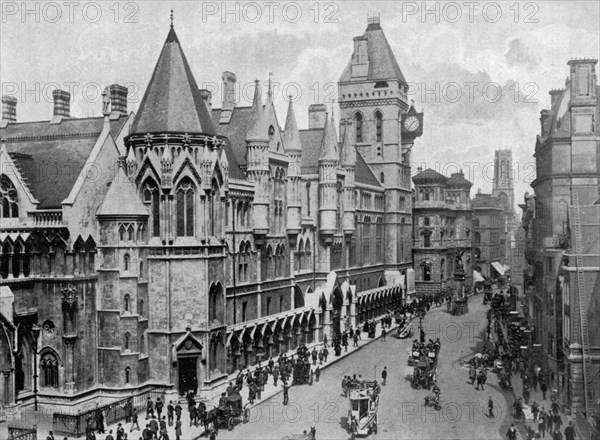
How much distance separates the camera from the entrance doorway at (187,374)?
40.9 m

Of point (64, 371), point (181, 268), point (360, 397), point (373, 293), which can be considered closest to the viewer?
point (360, 397)

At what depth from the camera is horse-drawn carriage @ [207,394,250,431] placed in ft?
113

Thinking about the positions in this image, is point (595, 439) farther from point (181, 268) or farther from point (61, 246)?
point (61, 246)

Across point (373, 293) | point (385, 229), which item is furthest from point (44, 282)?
point (385, 229)

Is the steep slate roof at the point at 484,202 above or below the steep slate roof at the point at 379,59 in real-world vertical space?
below

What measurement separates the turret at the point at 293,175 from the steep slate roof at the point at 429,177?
4744cm

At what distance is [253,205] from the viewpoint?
5122 cm

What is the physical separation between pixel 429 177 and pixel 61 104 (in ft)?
212

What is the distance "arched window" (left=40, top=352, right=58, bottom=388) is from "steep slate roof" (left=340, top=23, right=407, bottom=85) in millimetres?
57545

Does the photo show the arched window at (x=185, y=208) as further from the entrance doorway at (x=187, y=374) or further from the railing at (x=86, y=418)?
the railing at (x=86, y=418)

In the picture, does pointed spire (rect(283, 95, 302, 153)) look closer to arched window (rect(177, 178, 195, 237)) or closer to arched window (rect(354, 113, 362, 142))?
arched window (rect(177, 178, 195, 237))

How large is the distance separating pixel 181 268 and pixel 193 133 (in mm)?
7768

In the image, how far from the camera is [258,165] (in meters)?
51.0

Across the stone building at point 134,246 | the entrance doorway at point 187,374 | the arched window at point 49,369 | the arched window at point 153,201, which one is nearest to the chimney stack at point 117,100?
the stone building at point 134,246
